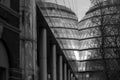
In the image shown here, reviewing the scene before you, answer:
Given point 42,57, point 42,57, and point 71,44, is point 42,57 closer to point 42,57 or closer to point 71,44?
point 42,57

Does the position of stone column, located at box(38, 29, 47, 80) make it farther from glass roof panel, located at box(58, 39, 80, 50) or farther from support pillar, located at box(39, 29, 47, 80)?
glass roof panel, located at box(58, 39, 80, 50)

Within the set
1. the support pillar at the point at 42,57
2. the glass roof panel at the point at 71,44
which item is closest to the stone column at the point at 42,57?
the support pillar at the point at 42,57

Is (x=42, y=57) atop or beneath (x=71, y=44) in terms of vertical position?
beneath

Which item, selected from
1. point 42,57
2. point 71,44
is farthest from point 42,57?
point 71,44

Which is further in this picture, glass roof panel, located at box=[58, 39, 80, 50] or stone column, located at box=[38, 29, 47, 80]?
glass roof panel, located at box=[58, 39, 80, 50]

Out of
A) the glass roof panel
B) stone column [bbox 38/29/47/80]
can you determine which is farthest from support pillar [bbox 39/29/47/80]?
the glass roof panel

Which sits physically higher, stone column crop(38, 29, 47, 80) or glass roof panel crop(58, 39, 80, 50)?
glass roof panel crop(58, 39, 80, 50)

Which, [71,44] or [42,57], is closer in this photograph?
[42,57]

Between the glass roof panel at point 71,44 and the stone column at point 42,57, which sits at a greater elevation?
the glass roof panel at point 71,44

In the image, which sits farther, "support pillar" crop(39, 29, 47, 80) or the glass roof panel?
the glass roof panel

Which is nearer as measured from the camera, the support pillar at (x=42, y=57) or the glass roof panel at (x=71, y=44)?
the support pillar at (x=42, y=57)

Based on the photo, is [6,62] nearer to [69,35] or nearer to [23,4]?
[23,4]

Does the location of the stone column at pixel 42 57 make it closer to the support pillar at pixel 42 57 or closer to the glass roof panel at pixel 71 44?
the support pillar at pixel 42 57

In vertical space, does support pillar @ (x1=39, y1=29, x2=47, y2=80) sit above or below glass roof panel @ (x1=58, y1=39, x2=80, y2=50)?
below
